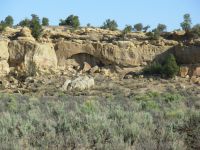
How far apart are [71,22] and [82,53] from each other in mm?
11014

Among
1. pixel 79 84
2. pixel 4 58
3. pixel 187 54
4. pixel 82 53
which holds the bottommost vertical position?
pixel 79 84

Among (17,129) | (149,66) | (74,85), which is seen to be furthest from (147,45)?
(17,129)

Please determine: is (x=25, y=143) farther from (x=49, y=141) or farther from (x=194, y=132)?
(x=194, y=132)

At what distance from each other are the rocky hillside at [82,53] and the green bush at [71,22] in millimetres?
5661

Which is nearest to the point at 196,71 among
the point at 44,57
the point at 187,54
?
the point at 187,54

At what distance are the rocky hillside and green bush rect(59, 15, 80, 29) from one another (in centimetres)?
566

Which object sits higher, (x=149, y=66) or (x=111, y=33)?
(x=111, y=33)

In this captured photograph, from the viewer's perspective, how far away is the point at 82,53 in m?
45.9

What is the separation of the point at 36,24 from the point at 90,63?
→ 7.35 m

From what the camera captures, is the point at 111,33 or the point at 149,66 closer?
the point at 149,66

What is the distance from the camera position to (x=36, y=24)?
47.2 metres

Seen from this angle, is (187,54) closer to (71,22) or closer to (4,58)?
(71,22)

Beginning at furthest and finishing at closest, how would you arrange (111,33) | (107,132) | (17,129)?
(111,33) < (17,129) < (107,132)

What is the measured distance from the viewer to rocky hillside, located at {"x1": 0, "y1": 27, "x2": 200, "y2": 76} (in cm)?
4359
